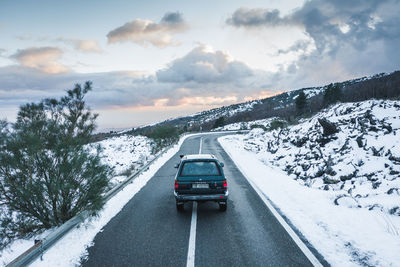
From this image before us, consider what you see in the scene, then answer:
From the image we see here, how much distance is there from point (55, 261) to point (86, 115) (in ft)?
24.0

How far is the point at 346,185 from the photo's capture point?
8.22 metres

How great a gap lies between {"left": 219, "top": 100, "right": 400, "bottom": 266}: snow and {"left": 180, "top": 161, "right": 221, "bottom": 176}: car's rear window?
242cm

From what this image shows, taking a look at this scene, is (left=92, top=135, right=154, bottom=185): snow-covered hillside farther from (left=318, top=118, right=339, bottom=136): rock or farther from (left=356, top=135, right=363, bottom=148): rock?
(left=318, top=118, right=339, bottom=136): rock

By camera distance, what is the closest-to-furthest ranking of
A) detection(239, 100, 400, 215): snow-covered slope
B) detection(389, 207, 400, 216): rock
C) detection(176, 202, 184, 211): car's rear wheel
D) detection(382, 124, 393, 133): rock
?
detection(389, 207, 400, 216): rock → detection(176, 202, 184, 211): car's rear wheel → detection(239, 100, 400, 215): snow-covered slope → detection(382, 124, 393, 133): rock

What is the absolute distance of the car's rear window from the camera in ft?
21.4

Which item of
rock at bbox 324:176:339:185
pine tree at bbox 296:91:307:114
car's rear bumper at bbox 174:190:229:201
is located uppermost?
pine tree at bbox 296:91:307:114

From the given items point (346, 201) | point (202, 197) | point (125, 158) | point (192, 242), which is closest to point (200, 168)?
point (202, 197)

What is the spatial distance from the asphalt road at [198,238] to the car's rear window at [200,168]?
125 centimetres

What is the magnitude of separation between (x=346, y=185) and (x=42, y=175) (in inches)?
393

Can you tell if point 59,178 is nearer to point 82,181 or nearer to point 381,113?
point 82,181

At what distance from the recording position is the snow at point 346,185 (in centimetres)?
468

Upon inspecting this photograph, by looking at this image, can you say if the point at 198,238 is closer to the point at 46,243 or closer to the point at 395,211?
the point at 46,243

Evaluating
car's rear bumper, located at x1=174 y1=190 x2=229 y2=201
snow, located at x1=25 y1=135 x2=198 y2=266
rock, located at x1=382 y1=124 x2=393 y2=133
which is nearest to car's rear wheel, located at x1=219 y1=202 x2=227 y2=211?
car's rear bumper, located at x1=174 y1=190 x2=229 y2=201

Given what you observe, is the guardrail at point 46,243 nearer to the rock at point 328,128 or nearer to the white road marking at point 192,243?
the white road marking at point 192,243
